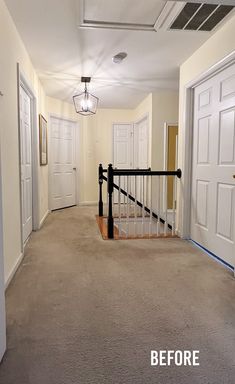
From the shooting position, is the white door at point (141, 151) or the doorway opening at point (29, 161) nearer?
the doorway opening at point (29, 161)

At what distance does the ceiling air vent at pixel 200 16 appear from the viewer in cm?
221

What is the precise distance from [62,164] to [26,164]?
2.43m

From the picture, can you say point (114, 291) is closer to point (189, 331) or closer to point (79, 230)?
point (189, 331)

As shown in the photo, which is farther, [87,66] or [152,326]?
[87,66]

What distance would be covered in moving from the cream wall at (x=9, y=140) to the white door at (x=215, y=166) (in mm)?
1965

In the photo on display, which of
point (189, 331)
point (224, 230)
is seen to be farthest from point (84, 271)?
point (224, 230)

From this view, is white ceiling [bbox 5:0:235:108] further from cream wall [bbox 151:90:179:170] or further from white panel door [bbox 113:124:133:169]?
white panel door [bbox 113:124:133:169]

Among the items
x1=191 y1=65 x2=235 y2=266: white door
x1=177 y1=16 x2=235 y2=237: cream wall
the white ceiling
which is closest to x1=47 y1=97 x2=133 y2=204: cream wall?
the white ceiling

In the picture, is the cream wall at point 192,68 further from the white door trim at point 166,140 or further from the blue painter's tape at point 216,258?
the white door trim at point 166,140

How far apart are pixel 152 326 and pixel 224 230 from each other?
1.39 meters

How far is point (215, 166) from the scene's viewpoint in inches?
110

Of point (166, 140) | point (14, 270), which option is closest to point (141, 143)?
point (166, 140)

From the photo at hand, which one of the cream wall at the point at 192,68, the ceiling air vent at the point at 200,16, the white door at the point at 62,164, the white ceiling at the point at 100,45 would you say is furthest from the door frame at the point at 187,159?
the white door at the point at 62,164

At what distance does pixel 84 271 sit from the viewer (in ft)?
7.98
